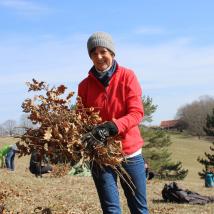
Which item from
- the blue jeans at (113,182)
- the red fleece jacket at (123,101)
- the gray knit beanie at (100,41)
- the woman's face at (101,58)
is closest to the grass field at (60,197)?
the blue jeans at (113,182)

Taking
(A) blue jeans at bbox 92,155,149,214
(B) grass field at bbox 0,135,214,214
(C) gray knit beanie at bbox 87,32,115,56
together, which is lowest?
(B) grass field at bbox 0,135,214,214

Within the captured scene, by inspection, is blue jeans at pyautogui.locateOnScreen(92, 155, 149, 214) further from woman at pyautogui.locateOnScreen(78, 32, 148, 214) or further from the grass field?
the grass field

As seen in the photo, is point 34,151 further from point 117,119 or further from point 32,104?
point 117,119

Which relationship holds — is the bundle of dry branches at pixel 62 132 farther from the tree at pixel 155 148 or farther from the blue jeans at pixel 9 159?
the tree at pixel 155 148

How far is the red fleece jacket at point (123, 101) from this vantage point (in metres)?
4.27

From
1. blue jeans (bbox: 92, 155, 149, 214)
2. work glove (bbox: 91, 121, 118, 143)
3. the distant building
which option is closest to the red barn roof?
the distant building

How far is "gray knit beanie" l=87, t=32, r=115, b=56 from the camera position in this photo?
4.33 m

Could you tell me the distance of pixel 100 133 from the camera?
13.2 ft

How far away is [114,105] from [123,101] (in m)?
0.09

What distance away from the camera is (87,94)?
4.48 meters

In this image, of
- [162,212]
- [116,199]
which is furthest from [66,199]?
[116,199]

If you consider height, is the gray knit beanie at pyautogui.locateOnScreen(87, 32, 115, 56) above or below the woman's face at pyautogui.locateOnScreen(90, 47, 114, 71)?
above

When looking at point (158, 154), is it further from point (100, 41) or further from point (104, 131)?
point (104, 131)

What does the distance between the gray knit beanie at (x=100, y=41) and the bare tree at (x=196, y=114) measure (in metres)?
90.5
